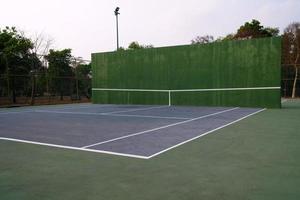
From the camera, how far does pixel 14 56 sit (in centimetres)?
2338

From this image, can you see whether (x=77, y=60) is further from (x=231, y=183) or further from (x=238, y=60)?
(x=231, y=183)

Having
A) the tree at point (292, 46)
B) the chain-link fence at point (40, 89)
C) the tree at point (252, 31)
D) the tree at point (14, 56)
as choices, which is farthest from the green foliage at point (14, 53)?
the tree at point (292, 46)

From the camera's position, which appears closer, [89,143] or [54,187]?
[54,187]

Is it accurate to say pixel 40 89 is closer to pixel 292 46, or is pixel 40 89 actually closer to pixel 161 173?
pixel 161 173

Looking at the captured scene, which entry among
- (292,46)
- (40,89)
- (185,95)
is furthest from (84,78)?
(292,46)

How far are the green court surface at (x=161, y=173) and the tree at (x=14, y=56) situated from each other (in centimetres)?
1523

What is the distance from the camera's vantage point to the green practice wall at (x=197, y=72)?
16578 millimetres

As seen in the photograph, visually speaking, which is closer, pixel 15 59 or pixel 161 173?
pixel 161 173

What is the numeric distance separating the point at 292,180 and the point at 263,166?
0.70 meters

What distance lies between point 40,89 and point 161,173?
64.7 feet

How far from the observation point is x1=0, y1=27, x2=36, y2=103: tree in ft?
67.6

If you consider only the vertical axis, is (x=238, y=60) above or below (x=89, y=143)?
above

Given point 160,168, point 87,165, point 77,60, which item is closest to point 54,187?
point 87,165

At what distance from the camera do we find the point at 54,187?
3.77 meters
